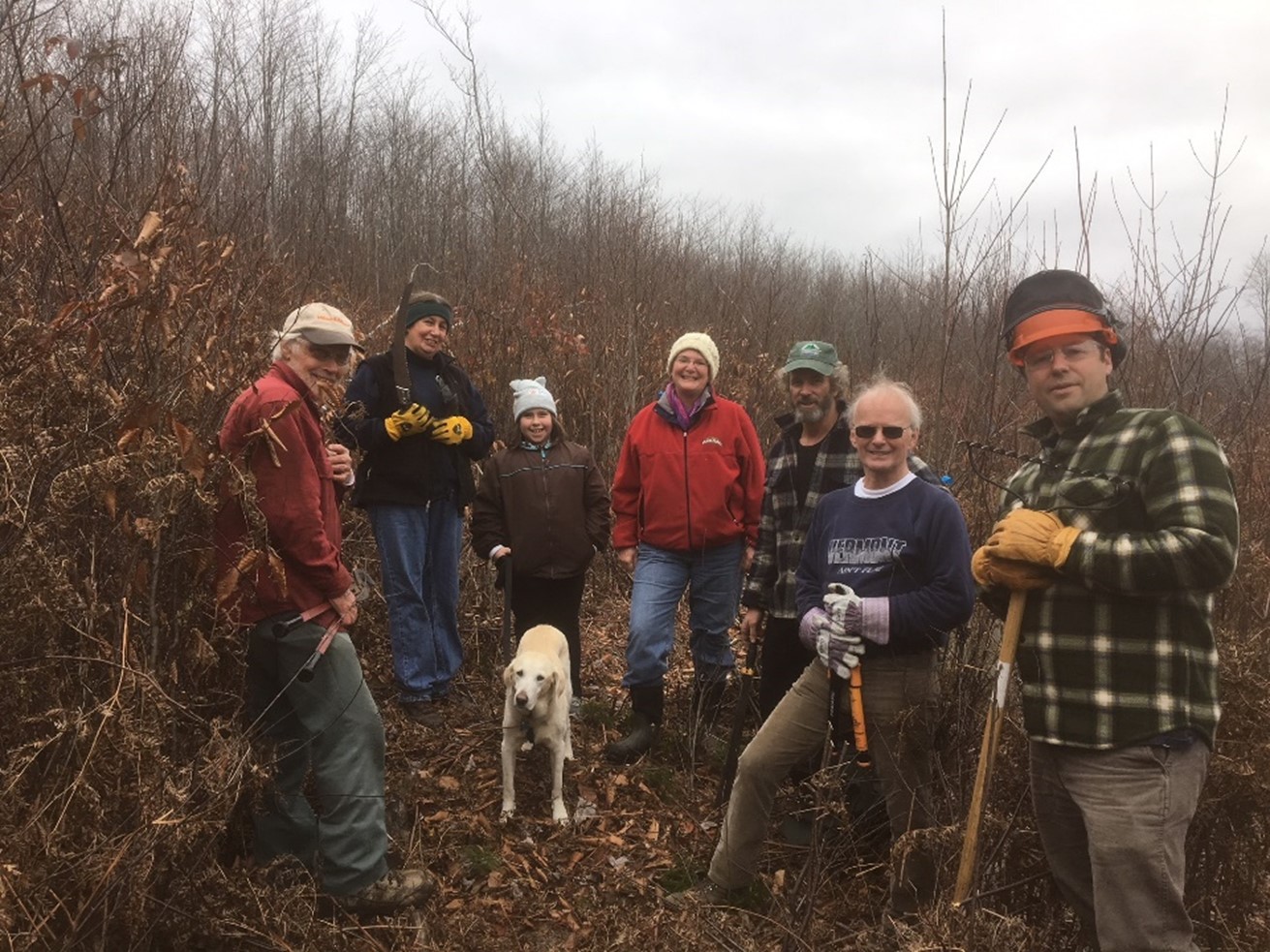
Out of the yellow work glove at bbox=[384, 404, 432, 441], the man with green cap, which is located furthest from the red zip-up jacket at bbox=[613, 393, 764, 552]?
the yellow work glove at bbox=[384, 404, 432, 441]

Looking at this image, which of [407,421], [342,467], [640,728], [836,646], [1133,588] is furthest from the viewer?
[640,728]

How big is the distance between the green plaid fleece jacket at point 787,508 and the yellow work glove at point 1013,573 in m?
1.65

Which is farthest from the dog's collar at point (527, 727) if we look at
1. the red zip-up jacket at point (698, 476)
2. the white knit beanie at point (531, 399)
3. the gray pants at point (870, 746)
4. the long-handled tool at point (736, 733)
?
the white knit beanie at point (531, 399)

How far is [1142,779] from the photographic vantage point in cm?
206

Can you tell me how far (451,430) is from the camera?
15.5 feet

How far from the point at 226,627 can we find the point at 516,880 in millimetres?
1633

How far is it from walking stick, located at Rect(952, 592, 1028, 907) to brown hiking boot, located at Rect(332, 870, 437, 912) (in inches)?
72.0

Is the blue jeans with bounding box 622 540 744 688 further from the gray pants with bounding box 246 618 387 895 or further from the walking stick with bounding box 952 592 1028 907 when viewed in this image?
the walking stick with bounding box 952 592 1028 907

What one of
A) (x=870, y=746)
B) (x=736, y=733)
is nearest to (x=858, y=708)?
(x=870, y=746)

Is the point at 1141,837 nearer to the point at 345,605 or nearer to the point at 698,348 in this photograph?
the point at 345,605

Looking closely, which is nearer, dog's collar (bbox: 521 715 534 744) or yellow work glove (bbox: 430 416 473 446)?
dog's collar (bbox: 521 715 534 744)

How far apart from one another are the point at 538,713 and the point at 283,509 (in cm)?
185

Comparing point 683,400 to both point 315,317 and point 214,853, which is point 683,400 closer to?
point 315,317

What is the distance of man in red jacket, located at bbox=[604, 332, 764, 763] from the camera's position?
452cm
